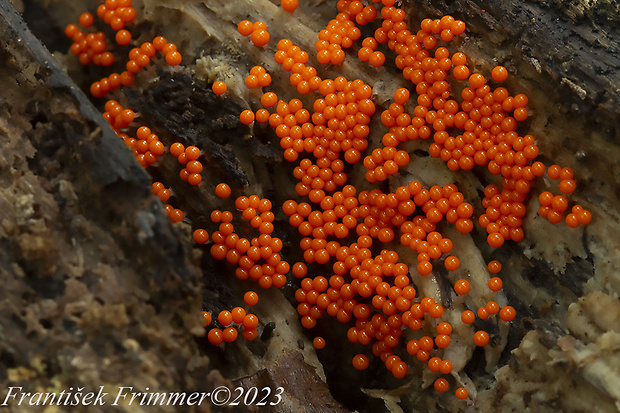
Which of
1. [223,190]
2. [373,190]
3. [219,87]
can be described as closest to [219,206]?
[223,190]

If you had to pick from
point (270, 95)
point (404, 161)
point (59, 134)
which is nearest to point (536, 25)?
point (404, 161)

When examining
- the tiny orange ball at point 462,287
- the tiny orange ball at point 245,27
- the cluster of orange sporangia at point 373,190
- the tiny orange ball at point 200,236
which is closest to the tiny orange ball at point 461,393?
the cluster of orange sporangia at point 373,190

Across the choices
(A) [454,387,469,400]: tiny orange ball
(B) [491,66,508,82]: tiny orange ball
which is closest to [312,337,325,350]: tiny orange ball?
(A) [454,387,469,400]: tiny orange ball

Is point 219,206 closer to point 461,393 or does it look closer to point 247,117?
point 247,117

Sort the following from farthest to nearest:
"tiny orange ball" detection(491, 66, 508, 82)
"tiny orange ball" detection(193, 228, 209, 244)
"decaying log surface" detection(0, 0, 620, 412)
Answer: "tiny orange ball" detection(193, 228, 209, 244)
"tiny orange ball" detection(491, 66, 508, 82)
"decaying log surface" detection(0, 0, 620, 412)

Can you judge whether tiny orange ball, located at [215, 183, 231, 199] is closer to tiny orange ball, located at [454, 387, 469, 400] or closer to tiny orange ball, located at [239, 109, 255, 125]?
tiny orange ball, located at [239, 109, 255, 125]

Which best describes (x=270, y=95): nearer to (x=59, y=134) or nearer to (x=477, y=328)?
(x=59, y=134)
